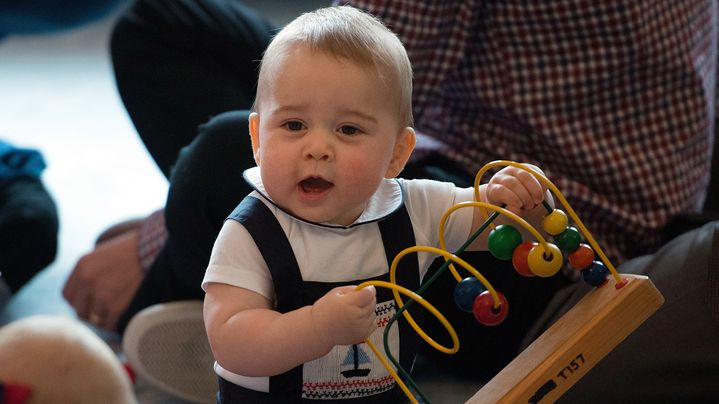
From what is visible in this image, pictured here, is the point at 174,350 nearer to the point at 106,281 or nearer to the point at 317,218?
the point at 106,281

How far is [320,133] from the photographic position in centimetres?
78

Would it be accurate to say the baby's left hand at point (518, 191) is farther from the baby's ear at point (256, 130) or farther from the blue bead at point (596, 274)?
the baby's ear at point (256, 130)

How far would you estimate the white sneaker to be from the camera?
124 centimetres

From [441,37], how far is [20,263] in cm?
75

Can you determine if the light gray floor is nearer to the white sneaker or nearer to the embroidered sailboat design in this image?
the white sneaker

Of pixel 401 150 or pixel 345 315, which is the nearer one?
pixel 345 315

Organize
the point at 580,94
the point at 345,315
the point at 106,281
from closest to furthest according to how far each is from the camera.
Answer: the point at 345,315
the point at 580,94
the point at 106,281

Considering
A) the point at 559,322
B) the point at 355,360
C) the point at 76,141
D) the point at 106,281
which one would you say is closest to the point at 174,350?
the point at 106,281

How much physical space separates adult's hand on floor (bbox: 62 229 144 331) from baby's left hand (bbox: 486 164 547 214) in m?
0.73

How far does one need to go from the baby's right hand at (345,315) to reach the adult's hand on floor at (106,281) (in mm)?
746

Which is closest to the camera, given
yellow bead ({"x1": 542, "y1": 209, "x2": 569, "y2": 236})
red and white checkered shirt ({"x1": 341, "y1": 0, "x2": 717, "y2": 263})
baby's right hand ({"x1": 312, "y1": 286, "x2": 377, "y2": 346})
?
baby's right hand ({"x1": 312, "y1": 286, "x2": 377, "y2": 346})

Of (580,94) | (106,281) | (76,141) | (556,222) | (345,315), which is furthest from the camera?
(76,141)

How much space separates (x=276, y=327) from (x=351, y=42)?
0.77 feet

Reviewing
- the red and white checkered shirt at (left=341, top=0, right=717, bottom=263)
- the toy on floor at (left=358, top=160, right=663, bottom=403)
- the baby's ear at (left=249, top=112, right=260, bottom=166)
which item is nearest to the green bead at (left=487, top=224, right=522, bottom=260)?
the toy on floor at (left=358, top=160, right=663, bottom=403)
